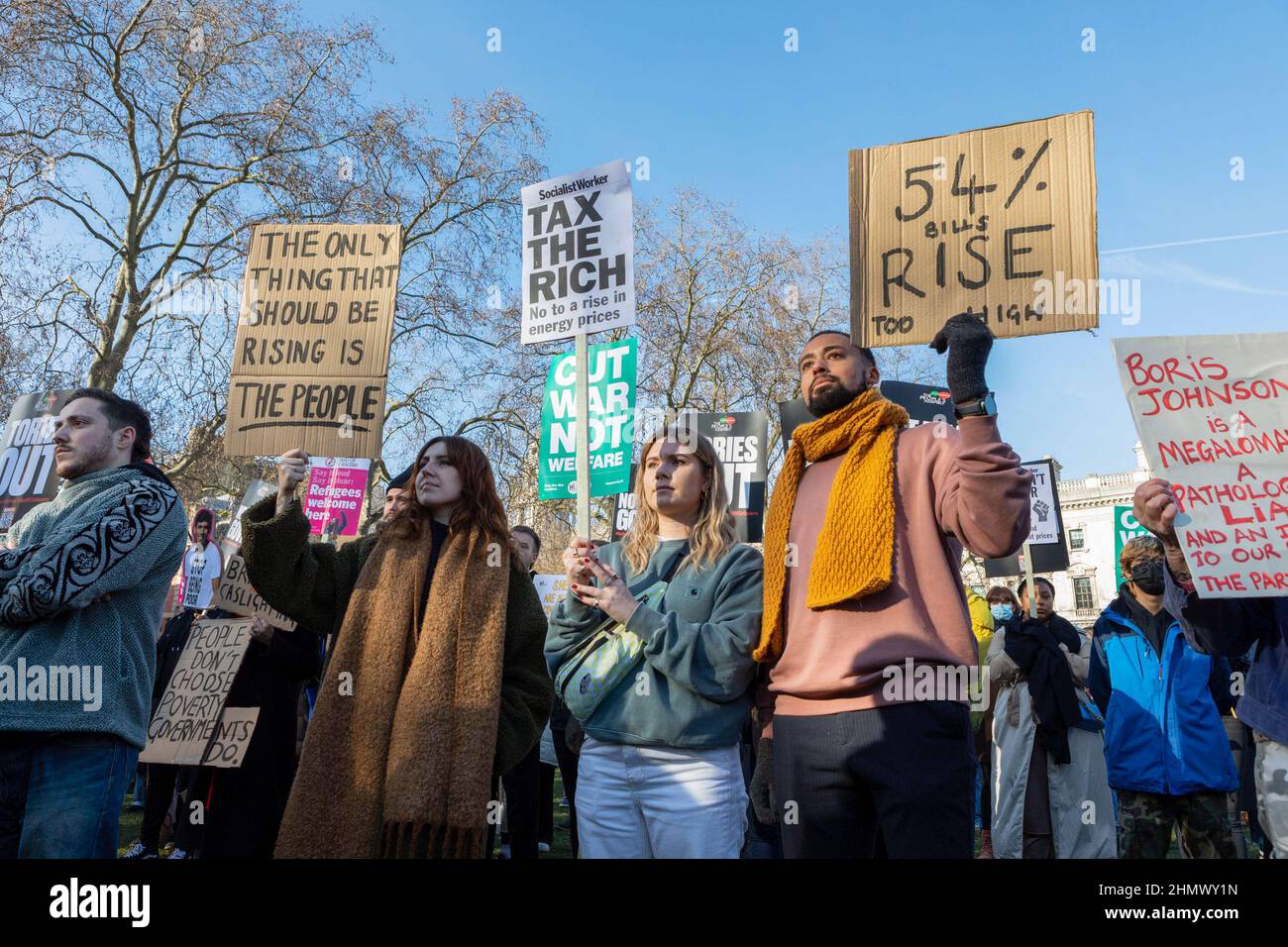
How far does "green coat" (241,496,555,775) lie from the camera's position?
3.59 m

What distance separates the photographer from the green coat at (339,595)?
11.8 feet

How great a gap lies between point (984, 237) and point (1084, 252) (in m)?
0.43

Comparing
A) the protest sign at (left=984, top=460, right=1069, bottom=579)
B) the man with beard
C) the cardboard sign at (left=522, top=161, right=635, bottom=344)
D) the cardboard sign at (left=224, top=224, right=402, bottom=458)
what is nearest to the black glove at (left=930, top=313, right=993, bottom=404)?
the cardboard sign at (left=522, top=161, right=635, bottom=344)

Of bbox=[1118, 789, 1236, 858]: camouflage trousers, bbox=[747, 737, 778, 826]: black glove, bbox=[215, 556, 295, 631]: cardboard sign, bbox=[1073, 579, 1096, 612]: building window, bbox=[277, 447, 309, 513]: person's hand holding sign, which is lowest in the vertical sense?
bbox=[1073, 579, 1096, 612]: building window

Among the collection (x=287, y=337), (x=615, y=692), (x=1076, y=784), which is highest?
(x=287, y=337)

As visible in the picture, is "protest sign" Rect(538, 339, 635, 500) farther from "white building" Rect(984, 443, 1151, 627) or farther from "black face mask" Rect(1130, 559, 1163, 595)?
"white building" Rect(984, 443, 1151, 627)

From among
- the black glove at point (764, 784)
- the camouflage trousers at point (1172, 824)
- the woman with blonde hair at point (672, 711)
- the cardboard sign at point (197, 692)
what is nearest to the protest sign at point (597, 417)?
the cardboard sign at point (197, 692)

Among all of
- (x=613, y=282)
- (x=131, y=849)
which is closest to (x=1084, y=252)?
(x=613, y=282)

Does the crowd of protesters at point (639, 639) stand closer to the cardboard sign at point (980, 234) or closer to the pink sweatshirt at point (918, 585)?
the pink sweatshirt at point (918, 585)

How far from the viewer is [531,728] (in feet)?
12.0

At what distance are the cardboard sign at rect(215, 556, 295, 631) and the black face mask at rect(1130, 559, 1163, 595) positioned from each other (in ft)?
14.8

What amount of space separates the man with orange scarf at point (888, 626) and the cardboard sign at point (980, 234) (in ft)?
5.24

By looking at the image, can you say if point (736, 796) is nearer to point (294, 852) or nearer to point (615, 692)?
point (615, 692)
